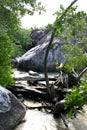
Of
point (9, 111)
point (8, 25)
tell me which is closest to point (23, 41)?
point (8, 25)

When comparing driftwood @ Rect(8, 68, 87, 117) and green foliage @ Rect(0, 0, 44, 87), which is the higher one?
green foliage @ Rect(0, 0, 44, 87)

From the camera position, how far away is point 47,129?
8.70 meters

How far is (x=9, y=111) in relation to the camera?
8312 mm

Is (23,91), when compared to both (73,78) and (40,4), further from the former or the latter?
(40,4)

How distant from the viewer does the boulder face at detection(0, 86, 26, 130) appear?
7.86 m

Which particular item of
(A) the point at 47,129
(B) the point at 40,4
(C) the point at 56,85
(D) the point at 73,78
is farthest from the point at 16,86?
(A) the point at 47,129

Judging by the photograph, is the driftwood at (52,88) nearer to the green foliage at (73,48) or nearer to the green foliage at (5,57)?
the green foliage at (73,48)

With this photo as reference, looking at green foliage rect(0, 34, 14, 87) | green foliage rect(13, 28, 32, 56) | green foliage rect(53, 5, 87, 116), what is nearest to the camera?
green foliage rect(53, 5, 87, 116)

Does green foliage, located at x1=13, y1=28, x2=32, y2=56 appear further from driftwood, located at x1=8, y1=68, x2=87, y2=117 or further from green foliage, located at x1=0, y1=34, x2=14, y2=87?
green foliage, located at x1=0, y1=34, x2=14, y2=87

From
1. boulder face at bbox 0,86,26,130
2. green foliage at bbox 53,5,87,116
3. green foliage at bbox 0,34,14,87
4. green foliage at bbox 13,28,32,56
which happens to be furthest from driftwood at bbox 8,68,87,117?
green foliage at bbox 13,28,32,56

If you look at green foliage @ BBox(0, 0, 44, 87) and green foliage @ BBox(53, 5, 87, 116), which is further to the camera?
green foliage @ BBox(0, 0, 44, 87)

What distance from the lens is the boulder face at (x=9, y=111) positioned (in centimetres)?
786

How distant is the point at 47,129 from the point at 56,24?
3.65 m

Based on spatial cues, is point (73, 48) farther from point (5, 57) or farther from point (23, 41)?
point (23, 41)
